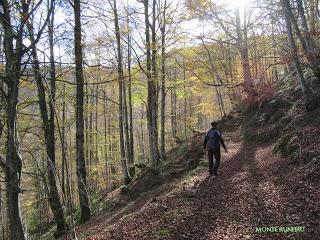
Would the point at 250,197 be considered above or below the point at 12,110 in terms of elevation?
below

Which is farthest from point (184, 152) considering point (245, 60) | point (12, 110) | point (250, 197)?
point (12, 110)

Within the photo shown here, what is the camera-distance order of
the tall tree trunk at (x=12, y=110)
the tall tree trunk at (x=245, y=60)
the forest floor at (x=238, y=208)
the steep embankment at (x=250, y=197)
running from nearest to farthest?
the tall tree trunk at (x=12, y=110) < the forest floor at (x=238, y=208) < the steep embankment at (x=250, y=197) < the tall tree trunk at (x=245, y=60)

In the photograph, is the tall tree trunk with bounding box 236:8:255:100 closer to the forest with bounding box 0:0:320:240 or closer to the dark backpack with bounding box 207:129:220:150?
the forest with bounding box 0:0:320:240

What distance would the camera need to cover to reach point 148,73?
15984 mm

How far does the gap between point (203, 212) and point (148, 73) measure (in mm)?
9132

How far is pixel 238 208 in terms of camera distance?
7.83 m

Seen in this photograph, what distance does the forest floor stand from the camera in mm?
6586

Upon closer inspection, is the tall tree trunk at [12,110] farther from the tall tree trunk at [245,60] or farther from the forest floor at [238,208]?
the tall tree trunk at [245,60]

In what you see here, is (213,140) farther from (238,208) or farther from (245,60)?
(245,60)

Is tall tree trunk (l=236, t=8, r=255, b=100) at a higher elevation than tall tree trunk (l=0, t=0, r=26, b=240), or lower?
higher

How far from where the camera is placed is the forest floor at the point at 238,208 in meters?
6.59

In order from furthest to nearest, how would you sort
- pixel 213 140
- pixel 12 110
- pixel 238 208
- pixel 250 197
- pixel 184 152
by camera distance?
pixel 184 152, pixel 213 140, pixel 250 197, pixel 238 208, pixel 12 110

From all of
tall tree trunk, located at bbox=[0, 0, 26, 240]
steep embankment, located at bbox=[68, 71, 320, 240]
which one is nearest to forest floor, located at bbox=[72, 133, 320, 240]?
steep embankment, located at bbox=[68, 71, 320, 240]

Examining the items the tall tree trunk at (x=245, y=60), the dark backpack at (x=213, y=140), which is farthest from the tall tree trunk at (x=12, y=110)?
the tall tree trunk at (x=245, y=60)
